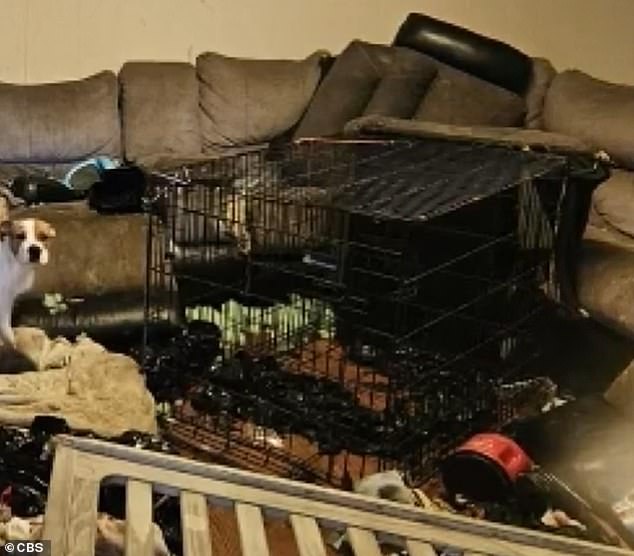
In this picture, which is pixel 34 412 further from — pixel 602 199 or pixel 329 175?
pixel 602 199

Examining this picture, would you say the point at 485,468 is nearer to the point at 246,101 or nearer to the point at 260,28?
the point at 246,101

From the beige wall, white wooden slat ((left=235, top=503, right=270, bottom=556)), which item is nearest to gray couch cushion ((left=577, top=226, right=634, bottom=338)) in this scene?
white wooden slat ((left=235, top=503, right=270, bottom=556))

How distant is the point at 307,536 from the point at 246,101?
2751 millimetres

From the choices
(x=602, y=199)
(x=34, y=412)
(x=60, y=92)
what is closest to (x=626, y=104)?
(x=602, y=199)

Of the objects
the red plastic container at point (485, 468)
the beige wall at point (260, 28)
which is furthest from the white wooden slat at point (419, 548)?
the beige wall at point (260, 28)

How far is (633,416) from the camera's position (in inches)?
98.4

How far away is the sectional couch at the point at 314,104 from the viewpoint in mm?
3768

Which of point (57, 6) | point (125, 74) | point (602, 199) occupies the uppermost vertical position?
point (57, 6)

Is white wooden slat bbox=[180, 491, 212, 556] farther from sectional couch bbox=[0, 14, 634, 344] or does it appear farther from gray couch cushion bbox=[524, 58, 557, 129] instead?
gray couch cushion bbox=[524, 58, 557, 129]

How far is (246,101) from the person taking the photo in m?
4.12

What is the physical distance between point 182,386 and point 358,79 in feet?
5.57

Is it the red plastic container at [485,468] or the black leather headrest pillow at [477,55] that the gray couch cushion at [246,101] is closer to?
the black leather headrest pillow at [477,55]

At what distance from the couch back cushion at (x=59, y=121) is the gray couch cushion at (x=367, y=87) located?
753 mm

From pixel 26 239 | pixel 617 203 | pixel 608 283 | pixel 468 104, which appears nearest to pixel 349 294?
pixel 608 283
